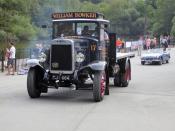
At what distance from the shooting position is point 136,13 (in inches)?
3994

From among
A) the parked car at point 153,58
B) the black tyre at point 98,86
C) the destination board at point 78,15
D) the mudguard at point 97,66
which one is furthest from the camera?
the parked car at point 153,58

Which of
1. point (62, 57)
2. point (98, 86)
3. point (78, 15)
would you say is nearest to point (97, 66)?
point (98, 86)

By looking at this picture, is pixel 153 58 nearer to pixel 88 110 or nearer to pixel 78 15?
pixel 78 15

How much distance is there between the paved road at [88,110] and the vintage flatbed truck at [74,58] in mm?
485

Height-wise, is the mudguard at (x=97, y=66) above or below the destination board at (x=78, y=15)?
below

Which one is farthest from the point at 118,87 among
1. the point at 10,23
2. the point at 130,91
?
the point at 10,23

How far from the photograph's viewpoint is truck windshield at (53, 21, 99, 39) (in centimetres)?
1691

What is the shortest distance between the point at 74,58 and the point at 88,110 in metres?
2.58

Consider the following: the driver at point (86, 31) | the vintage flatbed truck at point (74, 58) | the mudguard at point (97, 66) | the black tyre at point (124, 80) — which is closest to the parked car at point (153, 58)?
the black tyre at point (124, 80)

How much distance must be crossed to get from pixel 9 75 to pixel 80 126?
15.1 metres

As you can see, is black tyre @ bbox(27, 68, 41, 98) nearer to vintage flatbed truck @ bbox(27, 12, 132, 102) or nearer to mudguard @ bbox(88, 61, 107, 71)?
vintage flatbed truck @ bbox(27, 12, 132, 102)

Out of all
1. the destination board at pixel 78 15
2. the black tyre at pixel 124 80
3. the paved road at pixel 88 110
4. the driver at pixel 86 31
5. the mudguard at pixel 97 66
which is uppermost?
the destination board at pixel 78 15

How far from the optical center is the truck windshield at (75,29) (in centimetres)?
1691

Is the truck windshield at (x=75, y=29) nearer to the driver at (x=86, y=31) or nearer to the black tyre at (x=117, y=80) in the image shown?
the driver at (x=86, y=31)
